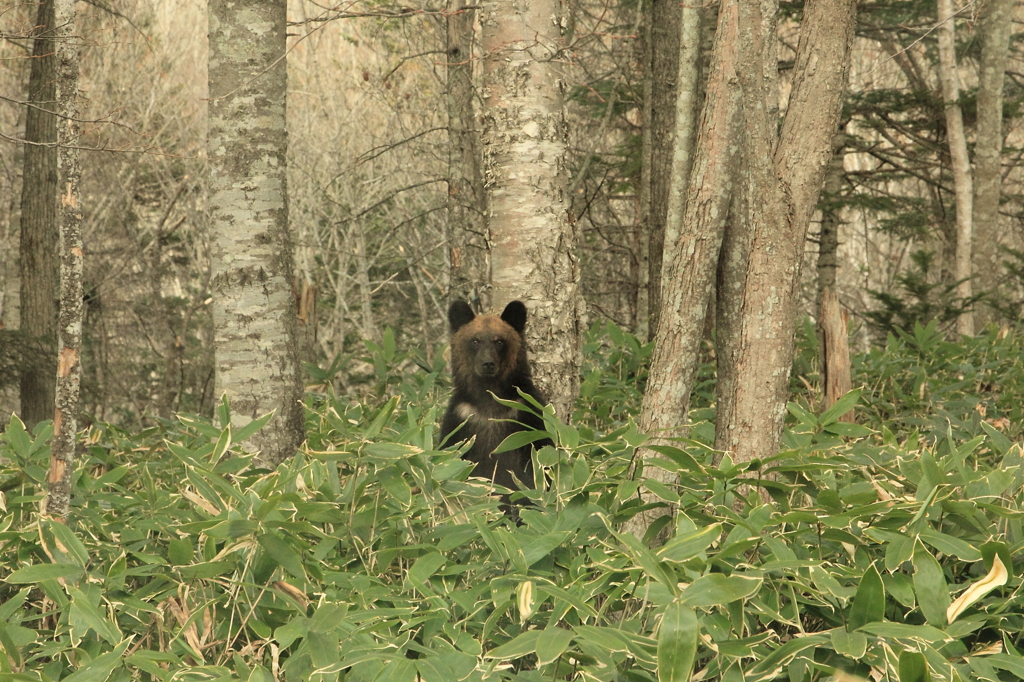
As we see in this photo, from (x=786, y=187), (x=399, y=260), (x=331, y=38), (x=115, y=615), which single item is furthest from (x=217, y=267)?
(x=331, y=38)

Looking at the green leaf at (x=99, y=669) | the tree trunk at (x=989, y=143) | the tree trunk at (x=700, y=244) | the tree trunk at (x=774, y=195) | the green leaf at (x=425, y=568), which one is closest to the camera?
the green leaf at (x=99, y=669)

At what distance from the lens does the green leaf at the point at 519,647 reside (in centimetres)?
200

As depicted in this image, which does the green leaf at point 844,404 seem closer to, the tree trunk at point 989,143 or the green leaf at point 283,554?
the green leaf at point 283,554

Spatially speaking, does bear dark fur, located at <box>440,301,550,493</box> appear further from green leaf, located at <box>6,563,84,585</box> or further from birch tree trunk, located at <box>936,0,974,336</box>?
birch tree trunk, located at <box>936,0,974,336</box>

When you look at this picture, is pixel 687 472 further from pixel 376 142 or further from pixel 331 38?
pixel 331 38

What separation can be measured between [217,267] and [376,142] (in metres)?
13.7

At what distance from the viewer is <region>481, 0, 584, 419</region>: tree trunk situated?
5102 millimetres

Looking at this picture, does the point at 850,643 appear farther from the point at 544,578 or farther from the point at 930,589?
the point at 544,578

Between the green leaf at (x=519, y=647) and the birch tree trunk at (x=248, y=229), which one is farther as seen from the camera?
the birch tree trunk at (x=248, y=229)

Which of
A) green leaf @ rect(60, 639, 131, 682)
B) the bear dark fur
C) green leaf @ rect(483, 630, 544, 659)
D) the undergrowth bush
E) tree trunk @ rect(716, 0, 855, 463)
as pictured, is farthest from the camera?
the bear dark fur

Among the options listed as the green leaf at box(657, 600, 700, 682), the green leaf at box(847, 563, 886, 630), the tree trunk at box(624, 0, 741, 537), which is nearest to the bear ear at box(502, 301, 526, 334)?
the tree trunk at box(624, 0, 741, 537)

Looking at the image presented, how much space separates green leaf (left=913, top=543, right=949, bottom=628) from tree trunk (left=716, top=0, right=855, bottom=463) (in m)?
1.34

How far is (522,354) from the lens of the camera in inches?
217

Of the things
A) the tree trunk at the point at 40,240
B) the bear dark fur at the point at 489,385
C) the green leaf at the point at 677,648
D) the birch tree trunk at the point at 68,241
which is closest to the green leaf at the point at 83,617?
the green leaf at the point at 677,648
